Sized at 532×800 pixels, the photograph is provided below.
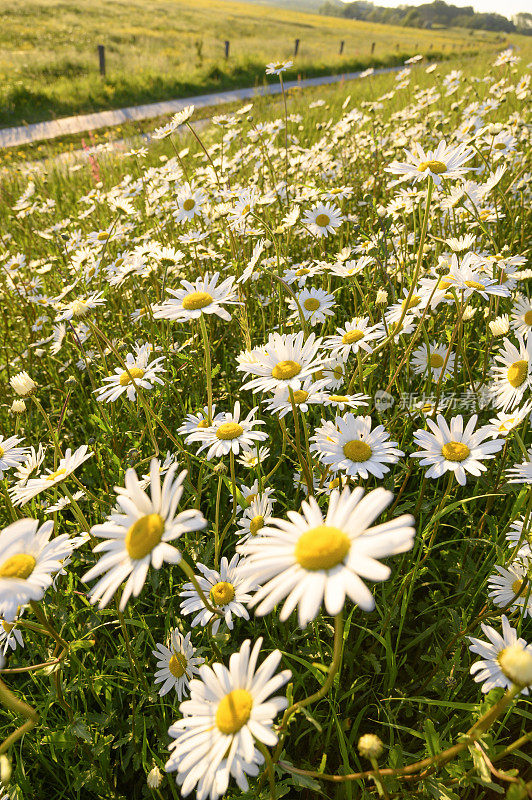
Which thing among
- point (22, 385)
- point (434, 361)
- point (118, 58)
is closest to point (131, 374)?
point (22, 385)

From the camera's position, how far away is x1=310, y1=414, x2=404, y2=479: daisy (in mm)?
1331

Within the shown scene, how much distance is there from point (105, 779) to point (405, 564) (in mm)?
1092

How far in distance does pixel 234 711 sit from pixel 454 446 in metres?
0.91

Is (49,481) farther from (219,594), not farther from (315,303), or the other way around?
(315,303)

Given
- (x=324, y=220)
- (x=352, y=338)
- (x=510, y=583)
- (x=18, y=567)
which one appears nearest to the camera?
(x=18, y=567)

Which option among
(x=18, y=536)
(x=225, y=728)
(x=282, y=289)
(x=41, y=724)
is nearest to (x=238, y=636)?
(x=41, y=724)

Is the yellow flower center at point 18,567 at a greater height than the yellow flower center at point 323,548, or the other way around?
the yellow flower center at point 323,548

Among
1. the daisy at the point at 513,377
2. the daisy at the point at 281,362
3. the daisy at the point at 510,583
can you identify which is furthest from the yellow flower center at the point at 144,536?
the daisy at the point at 513,377

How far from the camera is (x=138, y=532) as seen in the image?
2.90ft

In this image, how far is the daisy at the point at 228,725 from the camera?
777 mm

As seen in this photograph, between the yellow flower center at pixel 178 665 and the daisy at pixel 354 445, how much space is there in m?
0.69

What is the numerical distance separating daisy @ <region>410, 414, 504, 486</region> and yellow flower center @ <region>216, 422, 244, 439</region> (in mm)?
548

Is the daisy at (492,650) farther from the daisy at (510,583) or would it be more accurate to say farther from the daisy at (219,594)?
the daisy at (219,594)

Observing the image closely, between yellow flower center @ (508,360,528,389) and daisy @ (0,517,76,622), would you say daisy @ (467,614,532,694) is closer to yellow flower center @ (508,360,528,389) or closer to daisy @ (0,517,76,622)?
yellow flower center @ (508,360,528,389)
